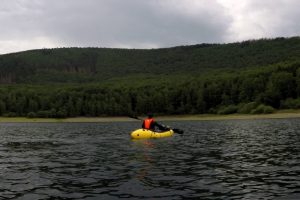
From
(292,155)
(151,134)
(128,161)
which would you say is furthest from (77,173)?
(151,134)

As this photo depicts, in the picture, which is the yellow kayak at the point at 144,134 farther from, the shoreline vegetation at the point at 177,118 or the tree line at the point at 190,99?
the tree line at the point at 190,99

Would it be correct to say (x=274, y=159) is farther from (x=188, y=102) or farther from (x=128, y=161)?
(x=188, y=102)

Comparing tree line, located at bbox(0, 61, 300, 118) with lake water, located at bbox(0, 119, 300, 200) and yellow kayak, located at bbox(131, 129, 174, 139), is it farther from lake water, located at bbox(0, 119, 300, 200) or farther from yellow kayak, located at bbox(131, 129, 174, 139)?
lake water, located at bbox(0, 119, 300, 200)

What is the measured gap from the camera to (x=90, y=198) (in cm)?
1844

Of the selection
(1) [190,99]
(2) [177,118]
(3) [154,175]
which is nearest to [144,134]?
(3) [154,175]

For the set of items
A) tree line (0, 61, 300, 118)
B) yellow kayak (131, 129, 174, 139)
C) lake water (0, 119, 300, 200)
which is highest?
tree line (0, 61, 300, 118)

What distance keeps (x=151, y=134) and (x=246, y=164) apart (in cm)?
2370

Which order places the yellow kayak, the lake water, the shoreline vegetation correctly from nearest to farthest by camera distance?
the lake water, the yellow kayak, the shoreline vegetation

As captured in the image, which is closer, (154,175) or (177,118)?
(154,175)

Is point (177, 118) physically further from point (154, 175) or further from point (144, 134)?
point (154, 175)

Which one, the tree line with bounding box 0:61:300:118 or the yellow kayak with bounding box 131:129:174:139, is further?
the tree line with bounding box 0:61:300:118

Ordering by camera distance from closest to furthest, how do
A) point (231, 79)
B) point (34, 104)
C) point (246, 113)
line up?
point (246, 113)
point (231, 79)
point (34, 104)

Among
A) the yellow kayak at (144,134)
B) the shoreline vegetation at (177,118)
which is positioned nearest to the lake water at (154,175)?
the yellow kayak at (144,134)

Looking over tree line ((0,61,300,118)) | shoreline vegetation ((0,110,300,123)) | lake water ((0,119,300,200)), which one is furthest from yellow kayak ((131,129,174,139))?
tree line ((0,61,300,118))
